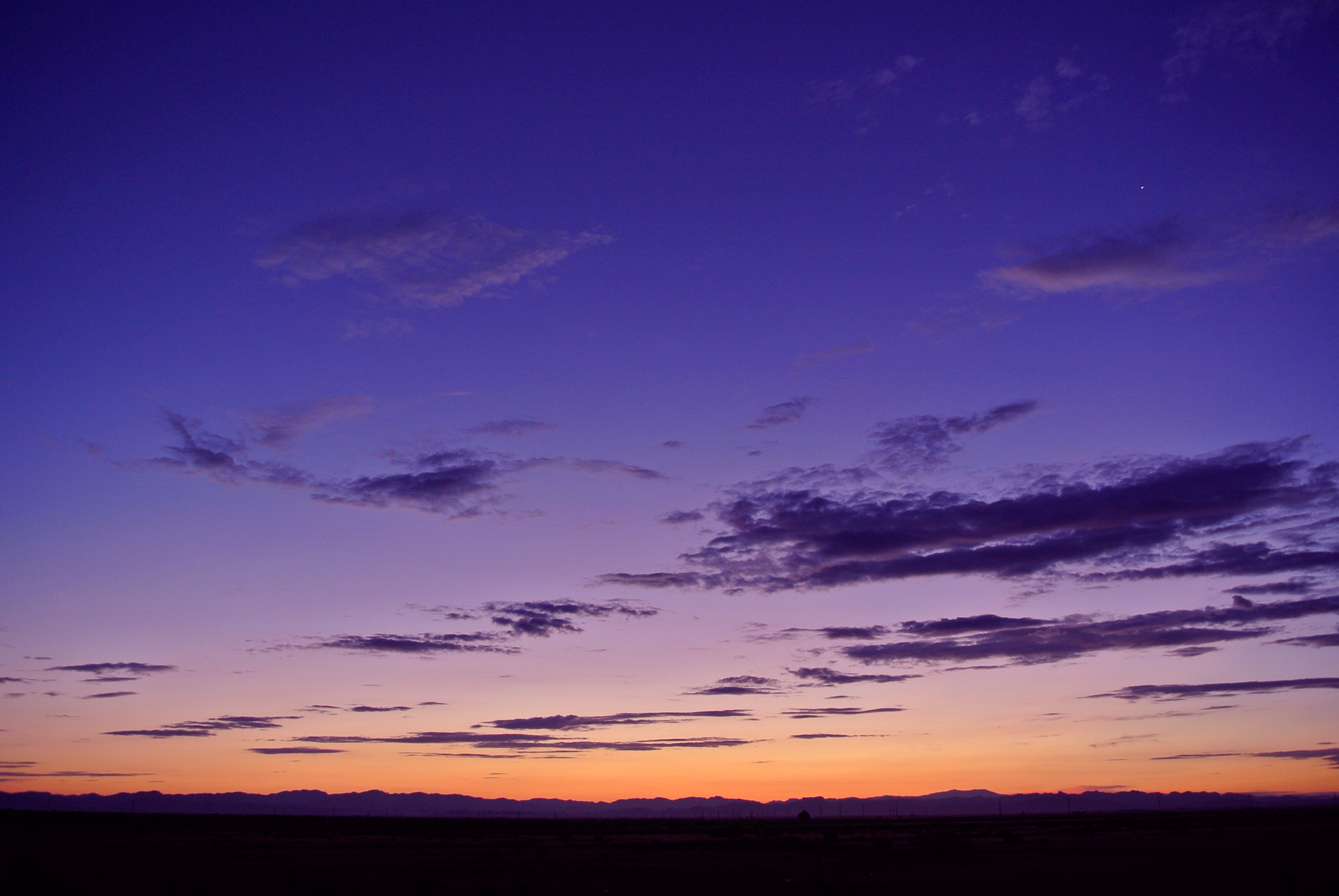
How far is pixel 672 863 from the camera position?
5278cm

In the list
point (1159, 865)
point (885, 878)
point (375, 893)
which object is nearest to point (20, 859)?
point (375, 893)

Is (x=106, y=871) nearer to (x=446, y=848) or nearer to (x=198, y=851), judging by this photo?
(x=198, y=851)

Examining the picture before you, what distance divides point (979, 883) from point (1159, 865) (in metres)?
14.9

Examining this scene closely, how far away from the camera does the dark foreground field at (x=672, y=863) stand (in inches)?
1497

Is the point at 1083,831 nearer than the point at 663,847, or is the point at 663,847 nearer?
the point at 663,847

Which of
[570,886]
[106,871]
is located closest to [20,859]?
[106,871]

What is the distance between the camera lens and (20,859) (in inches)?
1790

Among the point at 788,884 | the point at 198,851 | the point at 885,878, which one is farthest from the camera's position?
Answer: the point at 198,851

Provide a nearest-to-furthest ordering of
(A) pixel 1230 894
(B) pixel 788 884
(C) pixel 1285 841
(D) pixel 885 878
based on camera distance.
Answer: (A) pixel 1230 894, (B) pixel 788 884, (D) pixel 885 878, (C) pixel 1285 841

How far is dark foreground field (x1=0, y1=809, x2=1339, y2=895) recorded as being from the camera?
1497 inches

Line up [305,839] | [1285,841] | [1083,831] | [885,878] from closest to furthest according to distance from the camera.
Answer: [885,878] → [1285,841] → [305,839] → [1083,831]

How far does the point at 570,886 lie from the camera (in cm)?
3947

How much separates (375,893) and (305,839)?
174ft

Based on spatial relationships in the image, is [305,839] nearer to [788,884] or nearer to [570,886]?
[570,886]
